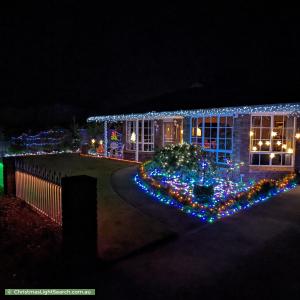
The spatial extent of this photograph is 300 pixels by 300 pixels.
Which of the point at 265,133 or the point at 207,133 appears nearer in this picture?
the point at 265,133

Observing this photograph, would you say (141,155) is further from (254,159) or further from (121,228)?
(121,228)

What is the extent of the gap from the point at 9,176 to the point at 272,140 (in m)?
9.40

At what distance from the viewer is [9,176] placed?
7602mm

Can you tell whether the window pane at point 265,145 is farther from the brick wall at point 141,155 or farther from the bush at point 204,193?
the brick wall at point 141,155

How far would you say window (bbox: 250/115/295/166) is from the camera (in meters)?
10.6

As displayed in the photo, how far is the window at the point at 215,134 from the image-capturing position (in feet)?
37.3

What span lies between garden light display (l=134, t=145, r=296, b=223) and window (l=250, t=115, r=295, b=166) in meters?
1.13

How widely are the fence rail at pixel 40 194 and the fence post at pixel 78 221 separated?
5.20 feet

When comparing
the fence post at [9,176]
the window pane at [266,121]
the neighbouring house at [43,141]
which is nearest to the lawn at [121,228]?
the fence post at [9,176]

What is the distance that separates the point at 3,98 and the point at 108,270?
31123mm

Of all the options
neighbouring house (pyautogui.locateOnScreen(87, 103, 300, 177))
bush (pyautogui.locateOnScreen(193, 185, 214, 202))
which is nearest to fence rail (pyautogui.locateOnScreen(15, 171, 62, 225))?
bush (pyautogui.locateOnScreen(193, 185, 214, 202))

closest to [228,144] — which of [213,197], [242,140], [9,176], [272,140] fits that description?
[242,140]

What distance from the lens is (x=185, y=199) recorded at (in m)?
6.92

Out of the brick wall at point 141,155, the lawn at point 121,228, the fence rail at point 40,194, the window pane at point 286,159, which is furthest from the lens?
the brick wall at point 141,155
